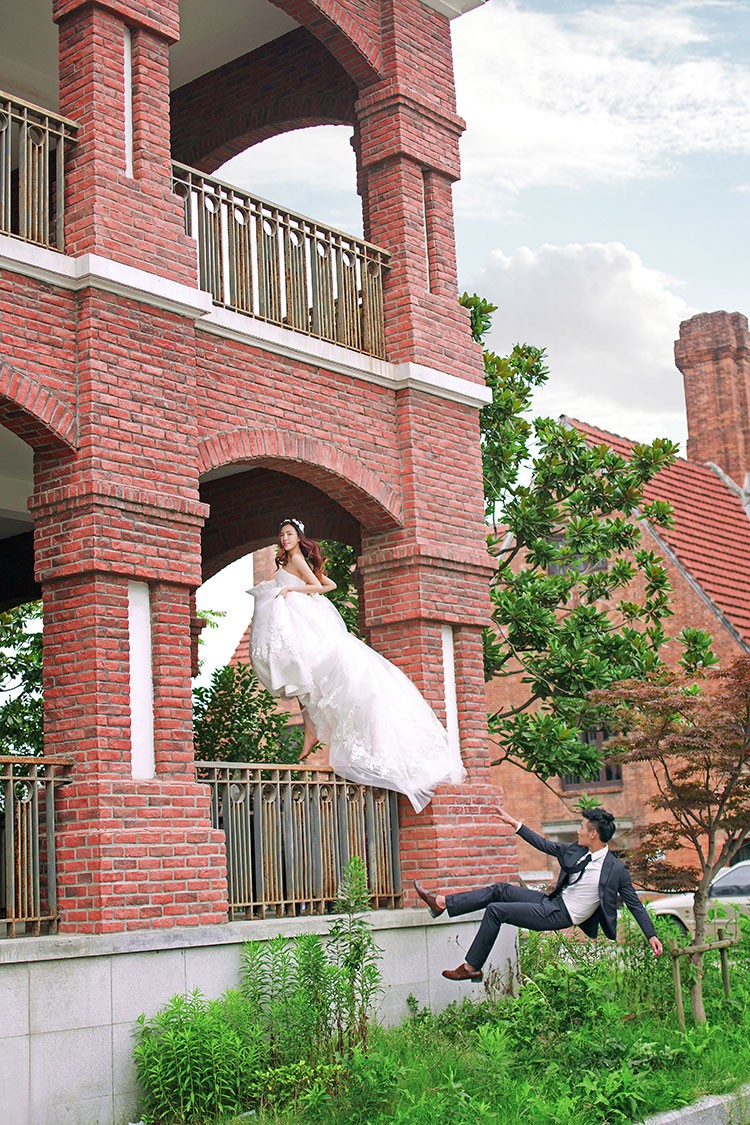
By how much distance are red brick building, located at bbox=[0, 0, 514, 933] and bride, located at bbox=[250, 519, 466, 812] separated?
0.55 metres

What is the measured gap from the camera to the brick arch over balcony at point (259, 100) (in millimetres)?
14695

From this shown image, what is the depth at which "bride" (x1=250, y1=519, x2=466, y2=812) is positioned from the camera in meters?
12.1

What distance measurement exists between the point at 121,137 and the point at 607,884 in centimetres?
665

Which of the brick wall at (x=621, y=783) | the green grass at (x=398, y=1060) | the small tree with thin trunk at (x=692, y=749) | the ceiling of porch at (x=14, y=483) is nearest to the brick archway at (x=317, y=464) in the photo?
the ceiling of porch at (x=14, y=483)

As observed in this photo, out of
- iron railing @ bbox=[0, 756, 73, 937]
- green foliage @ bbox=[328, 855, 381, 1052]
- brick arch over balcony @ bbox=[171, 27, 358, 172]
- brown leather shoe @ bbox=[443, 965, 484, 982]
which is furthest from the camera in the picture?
brick arch over balcony @ bbox=[171, 27, 358, 172]

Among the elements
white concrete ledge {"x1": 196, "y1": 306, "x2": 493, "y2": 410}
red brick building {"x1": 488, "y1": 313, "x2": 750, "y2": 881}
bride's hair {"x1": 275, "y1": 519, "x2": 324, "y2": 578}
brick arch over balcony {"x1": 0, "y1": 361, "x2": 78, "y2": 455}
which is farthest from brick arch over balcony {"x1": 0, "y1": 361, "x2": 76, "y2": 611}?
red brick building {"x1": 488, "y1": 313, "x2": 750, "y2": 881}

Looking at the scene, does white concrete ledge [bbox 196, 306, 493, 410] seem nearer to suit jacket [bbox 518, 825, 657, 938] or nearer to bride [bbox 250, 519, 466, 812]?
bride [bbox 250, 519, 466, 812]

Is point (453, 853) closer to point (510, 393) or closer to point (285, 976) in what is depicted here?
point (285, 976)

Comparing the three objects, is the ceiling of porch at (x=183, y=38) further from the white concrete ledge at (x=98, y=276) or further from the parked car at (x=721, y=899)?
the parked car at (x=721, y=899)

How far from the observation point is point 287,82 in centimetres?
1489

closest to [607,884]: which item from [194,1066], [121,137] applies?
[194,1066]

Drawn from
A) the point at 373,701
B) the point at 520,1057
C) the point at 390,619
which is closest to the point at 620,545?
the point at 390,619

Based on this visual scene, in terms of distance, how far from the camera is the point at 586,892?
1056 centimetres

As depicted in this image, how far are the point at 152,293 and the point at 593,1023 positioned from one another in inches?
239
